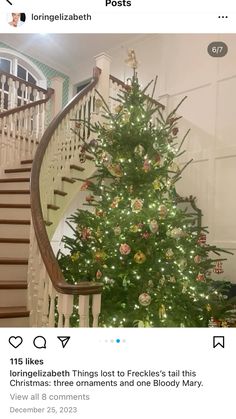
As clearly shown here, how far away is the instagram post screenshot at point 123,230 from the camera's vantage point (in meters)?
0.79

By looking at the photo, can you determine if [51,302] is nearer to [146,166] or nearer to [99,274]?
[99,274]

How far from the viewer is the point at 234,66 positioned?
114 inches

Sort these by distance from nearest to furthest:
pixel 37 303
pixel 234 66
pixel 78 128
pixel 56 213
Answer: pixel 37 303 → pixel 56 213 → pixel 78 128 → pixel 234 66

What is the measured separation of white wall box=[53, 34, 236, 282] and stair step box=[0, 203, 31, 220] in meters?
1.78

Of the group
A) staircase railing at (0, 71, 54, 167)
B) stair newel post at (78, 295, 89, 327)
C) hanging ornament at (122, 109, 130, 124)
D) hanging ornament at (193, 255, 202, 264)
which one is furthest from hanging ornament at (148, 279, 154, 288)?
staircase railing at (0, 71, 54, 167)

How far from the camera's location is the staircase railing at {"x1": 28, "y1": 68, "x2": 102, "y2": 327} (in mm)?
1074

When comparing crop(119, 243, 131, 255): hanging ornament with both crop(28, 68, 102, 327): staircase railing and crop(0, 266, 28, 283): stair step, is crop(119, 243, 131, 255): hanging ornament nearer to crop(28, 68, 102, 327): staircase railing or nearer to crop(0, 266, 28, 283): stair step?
crop(28, 68, 102, 327): staircase railing

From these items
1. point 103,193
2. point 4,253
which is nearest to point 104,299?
point 103,193

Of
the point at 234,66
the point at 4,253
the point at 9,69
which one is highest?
the point at 9,69

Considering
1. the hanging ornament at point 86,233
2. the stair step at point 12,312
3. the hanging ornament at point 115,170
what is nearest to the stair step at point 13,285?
the stair step at point 12,312
